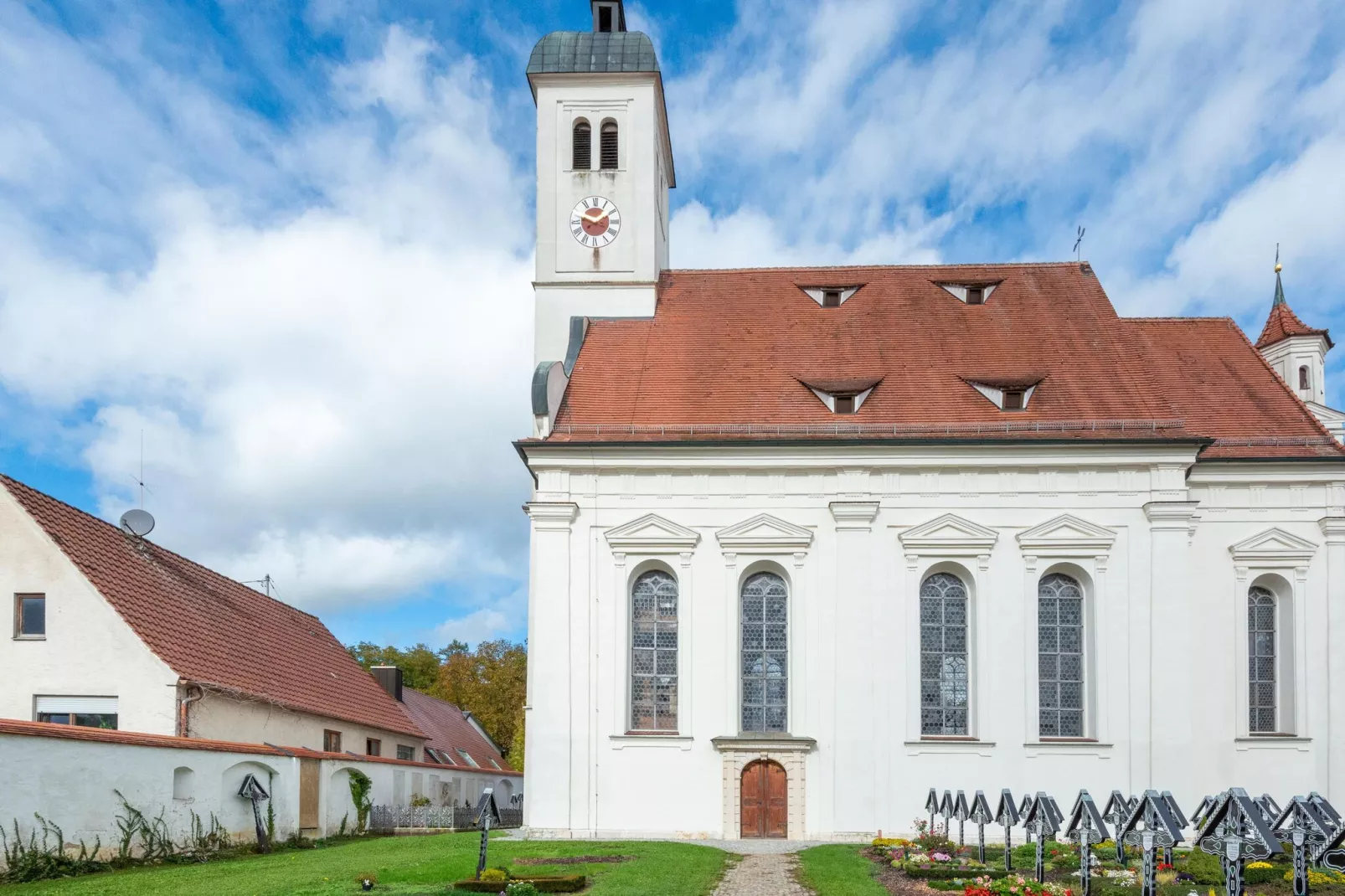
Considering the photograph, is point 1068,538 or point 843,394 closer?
point 1068,538

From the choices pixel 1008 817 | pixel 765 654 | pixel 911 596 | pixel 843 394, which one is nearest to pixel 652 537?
pixel 765 654

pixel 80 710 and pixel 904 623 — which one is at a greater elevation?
pixel 904 623

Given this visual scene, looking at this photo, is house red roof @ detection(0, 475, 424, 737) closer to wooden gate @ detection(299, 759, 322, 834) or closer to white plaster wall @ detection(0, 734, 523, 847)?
wooden gate @ detection(299, 759, 322, 834)

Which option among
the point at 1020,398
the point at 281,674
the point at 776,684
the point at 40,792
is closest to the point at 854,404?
the point at 1020,398

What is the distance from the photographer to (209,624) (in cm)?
2831

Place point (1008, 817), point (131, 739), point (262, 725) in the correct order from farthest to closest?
point (262, 725)
point (1008, 817)
point (131, 739)

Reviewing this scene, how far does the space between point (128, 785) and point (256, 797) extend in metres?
3.87

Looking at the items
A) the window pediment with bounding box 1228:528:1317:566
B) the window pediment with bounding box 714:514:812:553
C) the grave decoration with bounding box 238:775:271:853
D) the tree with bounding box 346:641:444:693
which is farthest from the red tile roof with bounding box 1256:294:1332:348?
the tree with bounding box 346:641:444:693

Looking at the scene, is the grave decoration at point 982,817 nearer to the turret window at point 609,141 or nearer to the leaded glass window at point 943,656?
the leaded glass window at point 943,656

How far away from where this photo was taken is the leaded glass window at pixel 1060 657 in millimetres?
29031

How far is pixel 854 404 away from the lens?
31.0m

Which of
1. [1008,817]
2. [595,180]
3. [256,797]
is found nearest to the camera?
[1008,817]

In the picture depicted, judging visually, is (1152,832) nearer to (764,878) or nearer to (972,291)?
(764,878)

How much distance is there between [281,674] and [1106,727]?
19492 millimetres
